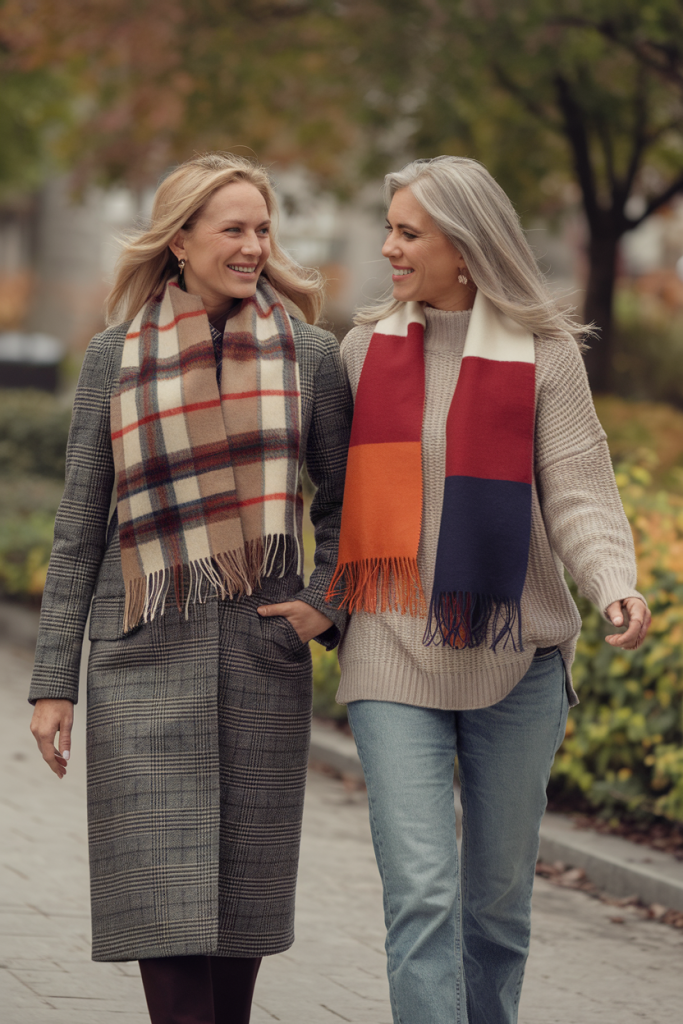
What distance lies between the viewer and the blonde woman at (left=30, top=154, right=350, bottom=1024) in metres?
2.94

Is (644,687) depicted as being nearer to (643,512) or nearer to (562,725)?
(643,512)

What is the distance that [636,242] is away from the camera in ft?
175

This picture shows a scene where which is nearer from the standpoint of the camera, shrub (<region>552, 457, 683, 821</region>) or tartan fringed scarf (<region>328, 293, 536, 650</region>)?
tartan fringed scarf (<region>328, 293, 536, 650</region>)

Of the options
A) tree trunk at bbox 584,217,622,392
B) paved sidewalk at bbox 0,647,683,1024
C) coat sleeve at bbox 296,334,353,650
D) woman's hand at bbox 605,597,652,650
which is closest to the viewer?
woman's hand at bbox 605,597,652,650

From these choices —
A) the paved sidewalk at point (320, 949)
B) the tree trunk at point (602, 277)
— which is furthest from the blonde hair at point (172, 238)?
the tree trunk at point (602, 277)

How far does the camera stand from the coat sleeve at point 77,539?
2998 mm

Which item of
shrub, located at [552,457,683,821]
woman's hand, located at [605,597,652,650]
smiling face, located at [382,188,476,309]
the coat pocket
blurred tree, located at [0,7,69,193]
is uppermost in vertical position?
blurred tree, located at [0,7,69,193]

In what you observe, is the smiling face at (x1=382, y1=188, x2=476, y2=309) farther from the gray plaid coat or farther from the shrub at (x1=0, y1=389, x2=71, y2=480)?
the shrub at (x1=0, y1=389, x2=71, y2=480)

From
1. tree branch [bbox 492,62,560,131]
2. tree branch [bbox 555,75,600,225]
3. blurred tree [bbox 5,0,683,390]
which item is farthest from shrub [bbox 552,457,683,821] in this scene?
tree branch [bbox 555,75,600,225]

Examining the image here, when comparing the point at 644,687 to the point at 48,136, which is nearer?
the point at 644,687

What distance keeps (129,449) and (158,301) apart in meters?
0.37

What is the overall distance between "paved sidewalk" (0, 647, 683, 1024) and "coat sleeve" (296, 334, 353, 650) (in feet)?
4.64

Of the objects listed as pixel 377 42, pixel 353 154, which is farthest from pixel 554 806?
pixel 353 154

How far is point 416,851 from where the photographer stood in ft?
9.47
